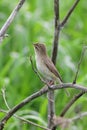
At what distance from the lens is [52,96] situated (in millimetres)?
3176

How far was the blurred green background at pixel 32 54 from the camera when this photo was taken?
5.00 metres

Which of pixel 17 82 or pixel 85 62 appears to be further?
pixel 85 62

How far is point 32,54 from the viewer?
5.45 metres

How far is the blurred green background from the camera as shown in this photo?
5.00 metres

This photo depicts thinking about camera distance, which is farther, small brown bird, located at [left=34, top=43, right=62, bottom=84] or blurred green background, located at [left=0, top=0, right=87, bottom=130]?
blurred green background, located at [left=0, top=0, right=87, bottom=130]

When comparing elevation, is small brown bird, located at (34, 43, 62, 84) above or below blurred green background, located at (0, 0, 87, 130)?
above

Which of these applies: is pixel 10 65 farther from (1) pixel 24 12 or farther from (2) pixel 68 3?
(2) pixel 68 3

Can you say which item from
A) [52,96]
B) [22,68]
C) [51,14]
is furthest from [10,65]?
[52,96]

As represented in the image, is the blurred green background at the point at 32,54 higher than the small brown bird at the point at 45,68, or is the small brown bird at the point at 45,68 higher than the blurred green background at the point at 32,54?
the small brown bird at the point at 45,68

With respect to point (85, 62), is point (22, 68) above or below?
above

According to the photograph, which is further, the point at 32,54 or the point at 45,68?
the point at 32,54

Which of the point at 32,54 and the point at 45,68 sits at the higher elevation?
the point at 45,68

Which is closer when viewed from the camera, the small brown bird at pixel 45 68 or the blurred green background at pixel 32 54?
the small brown bird at pixel 45 68

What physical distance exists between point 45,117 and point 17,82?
75 cm
